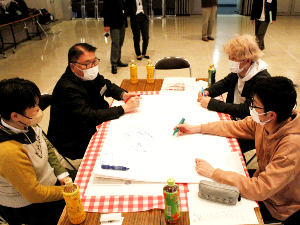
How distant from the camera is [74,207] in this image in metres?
1.14

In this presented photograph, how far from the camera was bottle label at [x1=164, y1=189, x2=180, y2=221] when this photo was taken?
1.09 metres

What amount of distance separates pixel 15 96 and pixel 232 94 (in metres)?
1.83

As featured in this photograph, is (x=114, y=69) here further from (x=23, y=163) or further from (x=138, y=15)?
(x=23, y=163)

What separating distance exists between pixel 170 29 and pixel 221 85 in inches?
262

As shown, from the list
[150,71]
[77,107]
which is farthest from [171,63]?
[77,107]

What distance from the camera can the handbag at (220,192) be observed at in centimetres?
118

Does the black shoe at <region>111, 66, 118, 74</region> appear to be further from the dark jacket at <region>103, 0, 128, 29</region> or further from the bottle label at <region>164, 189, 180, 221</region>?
the bottle label at <region>164, 189, 180, 221</region>

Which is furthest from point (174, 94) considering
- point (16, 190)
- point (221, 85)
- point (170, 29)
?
point (170, 29)

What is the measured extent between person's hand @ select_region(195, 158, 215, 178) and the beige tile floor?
2.71 m

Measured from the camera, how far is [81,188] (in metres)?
1.36

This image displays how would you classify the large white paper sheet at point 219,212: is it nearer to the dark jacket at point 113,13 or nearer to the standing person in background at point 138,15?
the dark jacket at point 113,13

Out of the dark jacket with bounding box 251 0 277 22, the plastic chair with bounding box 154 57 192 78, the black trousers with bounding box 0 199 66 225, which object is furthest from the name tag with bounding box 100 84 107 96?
the dark jacket with bounding box 251 0 277 22

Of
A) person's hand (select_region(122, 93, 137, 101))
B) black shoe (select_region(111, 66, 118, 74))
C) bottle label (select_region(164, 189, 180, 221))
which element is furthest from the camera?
black shoe (select_region(111, 66, 118, 74))

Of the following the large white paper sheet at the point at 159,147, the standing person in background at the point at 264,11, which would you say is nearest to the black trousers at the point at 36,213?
the large white paper sheet at the point at 159,147
